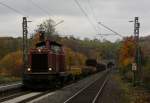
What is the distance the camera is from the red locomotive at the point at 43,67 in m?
33.4

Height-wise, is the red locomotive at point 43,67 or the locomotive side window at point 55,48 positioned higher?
the locomotive side window at point 55,48

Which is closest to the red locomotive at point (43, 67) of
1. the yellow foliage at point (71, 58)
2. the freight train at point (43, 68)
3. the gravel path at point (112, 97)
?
the freight train at point (43, 68)

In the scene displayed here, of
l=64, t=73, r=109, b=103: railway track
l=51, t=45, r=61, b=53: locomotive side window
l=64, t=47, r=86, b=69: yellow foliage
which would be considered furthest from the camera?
l=64, t=47, r=86, b=69: yellow foliage

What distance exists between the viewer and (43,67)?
34625mm

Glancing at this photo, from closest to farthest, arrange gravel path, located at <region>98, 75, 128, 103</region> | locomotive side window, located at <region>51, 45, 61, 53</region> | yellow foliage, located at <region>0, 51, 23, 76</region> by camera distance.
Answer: gravel path, located at <region>98, 75, 128, 103</region>
locomotive side window, located at <region>51, 45, 61, 53</region>
yellow foliage, located at <region>0, 51, 23, 76</region>

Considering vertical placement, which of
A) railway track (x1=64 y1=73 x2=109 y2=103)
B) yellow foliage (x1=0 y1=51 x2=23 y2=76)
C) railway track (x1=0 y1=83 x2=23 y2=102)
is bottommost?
railway track (x1=64 y1=73 x2=109 y2=103)

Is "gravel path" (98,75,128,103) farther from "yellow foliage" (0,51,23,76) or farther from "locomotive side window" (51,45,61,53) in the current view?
"yellow foliage" (0,51,23,76)

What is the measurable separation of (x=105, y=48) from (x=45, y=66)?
15729 centimetres

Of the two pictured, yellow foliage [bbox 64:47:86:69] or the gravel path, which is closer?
the gravel path

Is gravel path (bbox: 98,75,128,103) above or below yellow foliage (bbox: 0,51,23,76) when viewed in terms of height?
below

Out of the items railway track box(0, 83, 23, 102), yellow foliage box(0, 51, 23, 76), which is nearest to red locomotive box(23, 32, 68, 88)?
railway track box(0, 83, 23, 102)

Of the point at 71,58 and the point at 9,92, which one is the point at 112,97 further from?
the point at 71,58

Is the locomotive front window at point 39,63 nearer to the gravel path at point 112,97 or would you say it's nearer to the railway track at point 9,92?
the railway track at point 9,92

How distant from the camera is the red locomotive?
1315 inches
